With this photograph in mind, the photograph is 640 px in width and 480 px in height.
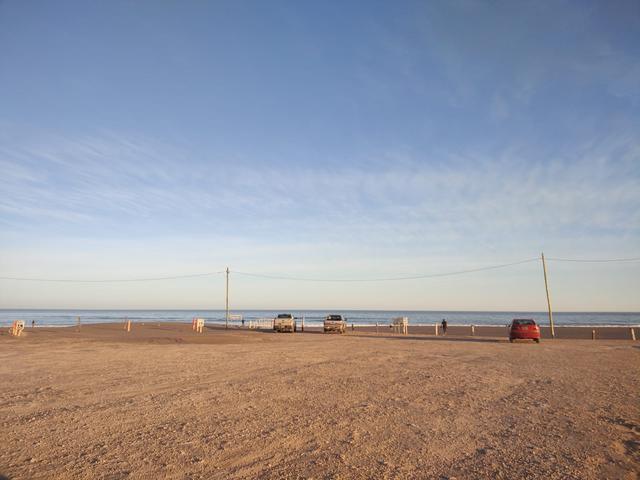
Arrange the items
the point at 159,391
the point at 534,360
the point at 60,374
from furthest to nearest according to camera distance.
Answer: the point at 534,360
the point at 60,374
the point at 159,391

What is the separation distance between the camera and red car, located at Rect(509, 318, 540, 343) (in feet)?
102

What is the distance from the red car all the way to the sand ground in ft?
56.1

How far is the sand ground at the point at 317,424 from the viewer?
18.7ft

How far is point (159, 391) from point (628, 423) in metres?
9.88

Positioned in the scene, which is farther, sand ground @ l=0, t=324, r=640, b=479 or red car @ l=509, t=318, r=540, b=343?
A: red car @ l=509, t=318, r=540, b=343

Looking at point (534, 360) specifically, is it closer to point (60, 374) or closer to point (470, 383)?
point (470, 383)

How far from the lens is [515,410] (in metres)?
9.01

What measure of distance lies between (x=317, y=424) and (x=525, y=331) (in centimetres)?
2789

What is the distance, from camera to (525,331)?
1234 inches

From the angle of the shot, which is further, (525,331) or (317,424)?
(525,331)

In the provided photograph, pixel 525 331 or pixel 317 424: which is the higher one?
pixel 525 331

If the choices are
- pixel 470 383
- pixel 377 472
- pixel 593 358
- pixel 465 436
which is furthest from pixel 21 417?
pixel 593 358

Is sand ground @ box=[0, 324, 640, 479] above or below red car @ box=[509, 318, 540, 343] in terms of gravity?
below

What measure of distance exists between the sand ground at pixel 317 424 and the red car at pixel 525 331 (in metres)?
17.1
